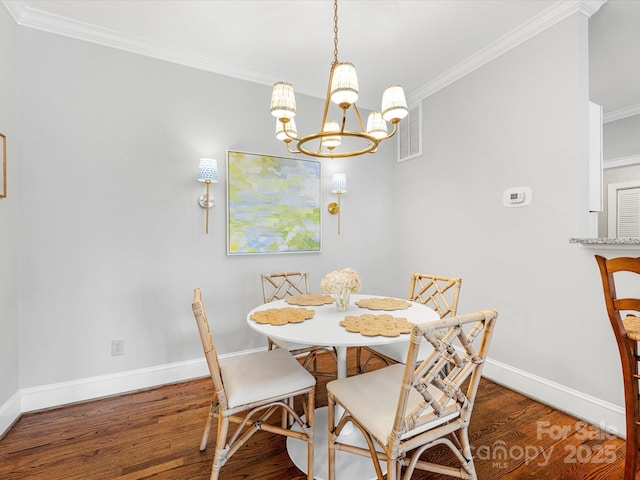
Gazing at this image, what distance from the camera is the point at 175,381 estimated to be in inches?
99.0

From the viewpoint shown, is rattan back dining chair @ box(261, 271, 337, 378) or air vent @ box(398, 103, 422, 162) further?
air vent @ box(398, 103, 422, 162)

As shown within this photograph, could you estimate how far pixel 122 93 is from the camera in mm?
2348

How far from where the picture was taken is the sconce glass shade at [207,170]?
2.44 meters

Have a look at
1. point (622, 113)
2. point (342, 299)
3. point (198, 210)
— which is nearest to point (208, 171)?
point (198, 210)

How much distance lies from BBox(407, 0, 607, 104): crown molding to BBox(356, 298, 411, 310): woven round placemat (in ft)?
6.94

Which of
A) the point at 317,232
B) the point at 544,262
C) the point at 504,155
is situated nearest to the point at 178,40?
the point at 317,232

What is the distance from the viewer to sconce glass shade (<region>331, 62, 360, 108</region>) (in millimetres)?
1504

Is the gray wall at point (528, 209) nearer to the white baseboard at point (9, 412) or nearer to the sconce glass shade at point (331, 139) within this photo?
the sconce glass shade at point (331, 139)

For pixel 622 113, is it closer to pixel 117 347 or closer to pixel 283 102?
pixel 283 102

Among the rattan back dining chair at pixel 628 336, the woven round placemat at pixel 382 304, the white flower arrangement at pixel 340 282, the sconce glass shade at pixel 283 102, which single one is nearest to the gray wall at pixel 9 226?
the sconce glass shade at pixel 283 102

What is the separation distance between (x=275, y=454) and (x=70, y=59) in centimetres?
295

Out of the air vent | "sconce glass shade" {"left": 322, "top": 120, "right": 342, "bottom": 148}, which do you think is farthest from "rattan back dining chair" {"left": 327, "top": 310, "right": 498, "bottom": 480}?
the air vent

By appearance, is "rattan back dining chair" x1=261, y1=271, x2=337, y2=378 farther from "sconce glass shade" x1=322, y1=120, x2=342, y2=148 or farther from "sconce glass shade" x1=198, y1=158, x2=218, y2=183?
"sconce glass shade" x1=322, y1=120, x2=342, y2=148

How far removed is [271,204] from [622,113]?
432 cm
